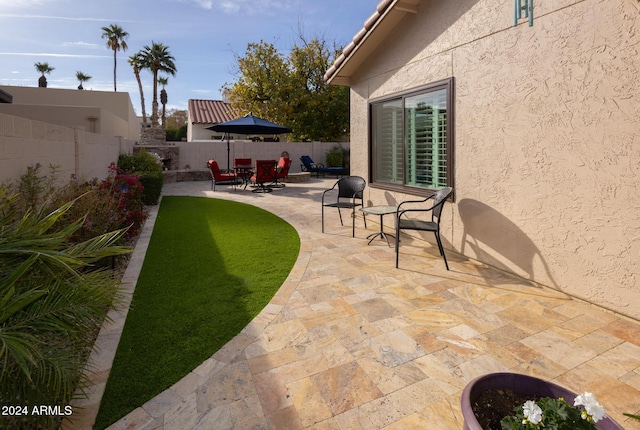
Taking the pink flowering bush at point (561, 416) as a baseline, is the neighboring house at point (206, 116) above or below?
above

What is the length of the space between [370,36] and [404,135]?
1.93 metres

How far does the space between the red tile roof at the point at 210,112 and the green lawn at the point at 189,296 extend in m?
22.5

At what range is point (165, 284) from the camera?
4.38m

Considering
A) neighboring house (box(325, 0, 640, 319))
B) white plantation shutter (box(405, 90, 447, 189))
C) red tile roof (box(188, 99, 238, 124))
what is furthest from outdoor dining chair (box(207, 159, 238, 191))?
red tile roof (box(188, 99, 238, 124))

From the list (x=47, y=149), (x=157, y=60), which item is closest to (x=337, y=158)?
(x=47, y=149)

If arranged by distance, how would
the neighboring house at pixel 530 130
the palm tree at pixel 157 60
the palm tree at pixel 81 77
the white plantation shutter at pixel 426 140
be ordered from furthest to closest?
the palm tree at pixel 81 77, the palm tree at pixel 157 60, the white plantation shutter at pixel 426 140, the neighboring house at pixel 530 130

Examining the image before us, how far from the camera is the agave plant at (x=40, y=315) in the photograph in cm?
152

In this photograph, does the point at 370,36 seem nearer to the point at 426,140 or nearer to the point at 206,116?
the point at 426,140

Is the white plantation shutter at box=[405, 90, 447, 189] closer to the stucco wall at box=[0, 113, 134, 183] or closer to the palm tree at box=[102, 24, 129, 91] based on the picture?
the stucco wall at box=[0, 113, 134, 183]

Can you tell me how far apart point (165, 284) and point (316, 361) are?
2.51 meters

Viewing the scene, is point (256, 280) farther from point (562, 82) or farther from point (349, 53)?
point (349, 53)

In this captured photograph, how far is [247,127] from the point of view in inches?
511

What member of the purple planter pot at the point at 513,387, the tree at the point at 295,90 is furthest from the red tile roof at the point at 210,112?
the purple planter pot at the point at 513,387

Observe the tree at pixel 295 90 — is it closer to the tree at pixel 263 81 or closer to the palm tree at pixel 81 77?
the tree at pixel 263 81
